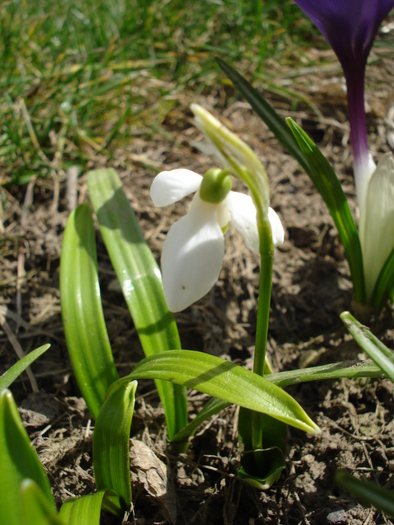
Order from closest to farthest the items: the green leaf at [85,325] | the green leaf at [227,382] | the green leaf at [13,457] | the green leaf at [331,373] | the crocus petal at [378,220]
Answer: the green leaf at [13,457] → the green leaf at [227,382] → the green leaf at [331,373] → the green leaf at [85,325] → the crocus petal at [378,220]

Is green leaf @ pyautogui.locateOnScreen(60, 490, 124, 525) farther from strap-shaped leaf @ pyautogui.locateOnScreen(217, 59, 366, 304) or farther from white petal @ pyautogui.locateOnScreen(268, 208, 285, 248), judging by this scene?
strap-shaped leaf @ pyautogui.locateOnScreen(217, 59, 366, 304)

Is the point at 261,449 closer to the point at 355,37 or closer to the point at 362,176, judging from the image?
the point at 362,176

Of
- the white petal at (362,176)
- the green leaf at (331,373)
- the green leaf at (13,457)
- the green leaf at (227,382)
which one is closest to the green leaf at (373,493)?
the green leaf at (227,382)

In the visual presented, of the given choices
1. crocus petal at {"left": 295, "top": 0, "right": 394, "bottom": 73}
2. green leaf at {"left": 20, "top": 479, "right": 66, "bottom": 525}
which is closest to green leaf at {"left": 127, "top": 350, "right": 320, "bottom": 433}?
green leaf at {"left": 20, "top": 479, "right": 66, "bottom": 525}

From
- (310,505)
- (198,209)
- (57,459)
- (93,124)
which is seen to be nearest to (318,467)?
(310,505)

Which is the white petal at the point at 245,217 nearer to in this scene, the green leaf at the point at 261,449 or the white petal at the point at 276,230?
the white petal at the point at 276,230

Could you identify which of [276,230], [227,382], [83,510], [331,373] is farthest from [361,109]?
[83,510]

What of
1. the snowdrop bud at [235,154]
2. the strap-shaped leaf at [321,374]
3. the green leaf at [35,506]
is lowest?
the strap-shaped leaf at [321,374]
